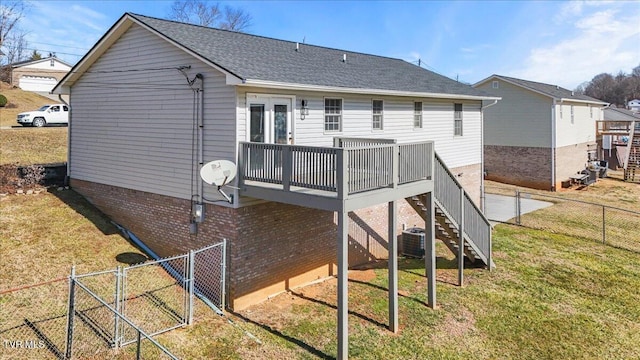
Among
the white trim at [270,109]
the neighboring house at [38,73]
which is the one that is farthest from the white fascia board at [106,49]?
the neighboring house at [38,73]

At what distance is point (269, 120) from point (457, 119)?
1002 cm

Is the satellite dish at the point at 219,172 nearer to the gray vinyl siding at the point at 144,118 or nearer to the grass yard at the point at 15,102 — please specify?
A: the gray vinyl siding at the point at 144,118

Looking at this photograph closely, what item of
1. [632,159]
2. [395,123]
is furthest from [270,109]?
[632,159]

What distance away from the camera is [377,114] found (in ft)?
45.6

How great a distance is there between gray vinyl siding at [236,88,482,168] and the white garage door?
44358 mm

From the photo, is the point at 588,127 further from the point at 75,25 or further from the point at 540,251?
the point at 75,25

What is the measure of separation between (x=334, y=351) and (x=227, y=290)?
3037mm

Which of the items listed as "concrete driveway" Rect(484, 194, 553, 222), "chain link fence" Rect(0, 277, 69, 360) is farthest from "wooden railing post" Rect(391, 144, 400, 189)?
"concrete driveway" Rect(484, 194, 553, 222)

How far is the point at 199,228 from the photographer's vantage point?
35.7 feet

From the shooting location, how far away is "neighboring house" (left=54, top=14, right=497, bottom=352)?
9.25 metres

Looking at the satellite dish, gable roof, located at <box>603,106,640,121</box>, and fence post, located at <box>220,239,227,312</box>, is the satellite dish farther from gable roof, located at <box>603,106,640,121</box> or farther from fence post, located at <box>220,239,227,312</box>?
gable roof, located at <box>603,106,640,121</box>

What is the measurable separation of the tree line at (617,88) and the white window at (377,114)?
102 metres

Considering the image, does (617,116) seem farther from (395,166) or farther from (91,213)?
(91,213)

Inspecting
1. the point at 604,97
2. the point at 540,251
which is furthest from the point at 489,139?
the point at 604,97
